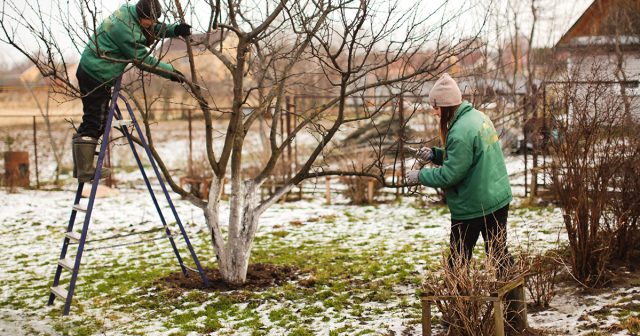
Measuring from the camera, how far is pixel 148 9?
18.8ft

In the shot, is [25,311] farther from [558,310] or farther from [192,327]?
[558,310]

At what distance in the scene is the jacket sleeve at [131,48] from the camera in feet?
18.7

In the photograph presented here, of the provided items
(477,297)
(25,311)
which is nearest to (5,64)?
(25,311)

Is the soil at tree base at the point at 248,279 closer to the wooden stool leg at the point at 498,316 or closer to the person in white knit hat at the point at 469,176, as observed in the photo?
the person in white knit hat at the point at 469,176

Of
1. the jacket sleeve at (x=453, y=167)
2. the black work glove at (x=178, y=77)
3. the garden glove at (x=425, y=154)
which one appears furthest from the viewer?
the black work glove at (x=178, y=77)

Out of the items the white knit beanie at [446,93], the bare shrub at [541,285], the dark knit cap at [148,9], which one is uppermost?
the dark knit cap at [148,9]

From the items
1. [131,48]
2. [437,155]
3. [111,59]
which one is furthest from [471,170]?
[131,48]

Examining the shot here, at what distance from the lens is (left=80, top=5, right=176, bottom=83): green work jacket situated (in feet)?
18.7

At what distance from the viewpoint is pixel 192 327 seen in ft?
17.6

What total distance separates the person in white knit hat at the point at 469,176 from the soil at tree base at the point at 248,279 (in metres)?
2.40

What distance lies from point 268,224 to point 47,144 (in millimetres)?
17437

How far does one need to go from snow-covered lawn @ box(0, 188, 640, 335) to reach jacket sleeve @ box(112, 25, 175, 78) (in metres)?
1.99

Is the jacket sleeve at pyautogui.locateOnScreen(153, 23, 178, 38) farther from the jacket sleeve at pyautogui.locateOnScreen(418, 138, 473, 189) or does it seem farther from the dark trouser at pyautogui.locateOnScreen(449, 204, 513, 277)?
the dark trouser at pyautogui.locateOnScreen(449, 204, 513, 277)

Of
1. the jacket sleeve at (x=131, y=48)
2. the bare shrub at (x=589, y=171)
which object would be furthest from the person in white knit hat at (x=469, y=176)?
the jacket sleeve at (x=131, y=48)
